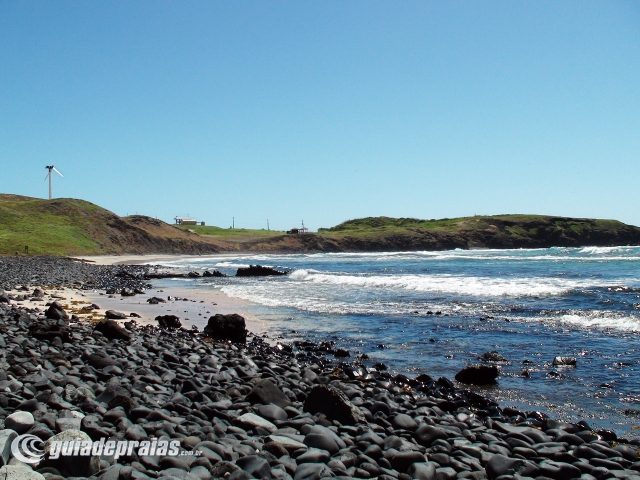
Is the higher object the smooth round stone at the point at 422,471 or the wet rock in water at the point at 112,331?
the wet rock in water at the point at 112,331

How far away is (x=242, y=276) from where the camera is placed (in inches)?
1528

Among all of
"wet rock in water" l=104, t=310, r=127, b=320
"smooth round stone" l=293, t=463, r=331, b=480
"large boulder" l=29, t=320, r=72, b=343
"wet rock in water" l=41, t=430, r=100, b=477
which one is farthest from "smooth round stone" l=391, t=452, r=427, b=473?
"wet rock in water" l=104, t=310, r=127, b=320

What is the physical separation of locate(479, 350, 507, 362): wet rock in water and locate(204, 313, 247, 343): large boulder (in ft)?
18.2

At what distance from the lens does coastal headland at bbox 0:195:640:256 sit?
65.2 meters

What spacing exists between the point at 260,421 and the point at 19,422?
2.25 metres

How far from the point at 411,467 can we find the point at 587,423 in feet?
Result: 12.0

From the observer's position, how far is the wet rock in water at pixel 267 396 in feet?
20.1

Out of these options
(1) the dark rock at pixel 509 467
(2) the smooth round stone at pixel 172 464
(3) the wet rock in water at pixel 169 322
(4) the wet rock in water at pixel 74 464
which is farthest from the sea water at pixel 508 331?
(4) the wet rock in water at pixel 74 464

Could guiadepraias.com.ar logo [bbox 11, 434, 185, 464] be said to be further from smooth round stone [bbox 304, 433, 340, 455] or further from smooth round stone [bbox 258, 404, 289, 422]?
smooth round stone [bbox 258, 404, 289, 422]

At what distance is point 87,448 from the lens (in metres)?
3.95

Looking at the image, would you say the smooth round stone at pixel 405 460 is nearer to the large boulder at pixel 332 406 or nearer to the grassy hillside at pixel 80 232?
the large boulder at pixel 332 406

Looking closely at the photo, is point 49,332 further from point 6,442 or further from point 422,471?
point 422,471

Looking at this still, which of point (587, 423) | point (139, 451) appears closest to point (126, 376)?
point (139, 451)

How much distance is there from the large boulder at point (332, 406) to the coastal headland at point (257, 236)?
52.8 metres
